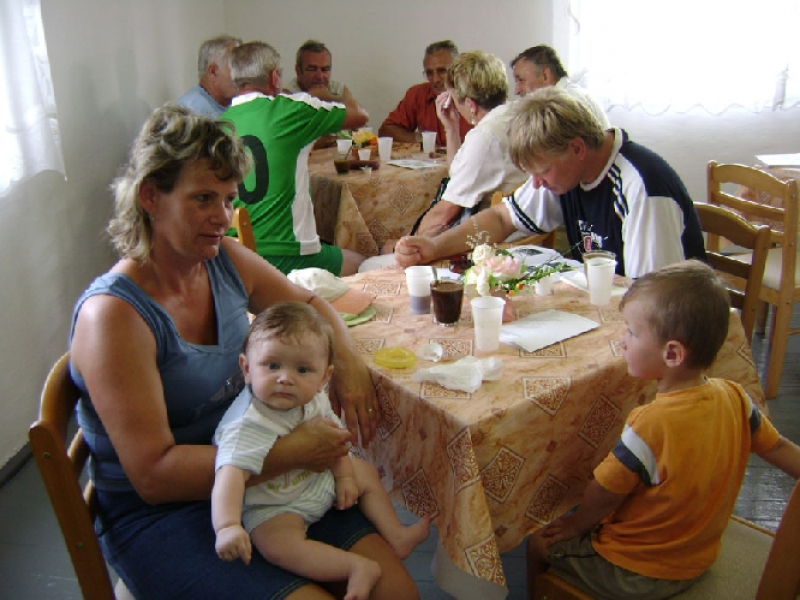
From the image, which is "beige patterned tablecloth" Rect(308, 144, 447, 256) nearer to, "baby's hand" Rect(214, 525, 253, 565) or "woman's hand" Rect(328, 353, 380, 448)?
"woman's hand" Rect(328, 353, 380, 448)

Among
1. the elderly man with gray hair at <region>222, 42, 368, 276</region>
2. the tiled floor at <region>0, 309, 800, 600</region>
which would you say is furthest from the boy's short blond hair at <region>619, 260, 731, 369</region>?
the elderly man with gray hair at <region>222, 42, 368, 276</region>

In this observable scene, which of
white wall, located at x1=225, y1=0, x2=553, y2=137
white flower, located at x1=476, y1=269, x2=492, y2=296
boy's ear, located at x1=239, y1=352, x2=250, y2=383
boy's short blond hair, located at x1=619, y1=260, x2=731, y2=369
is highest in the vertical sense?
white wall, located at x1=225, y1=0, x2=553, y2=137

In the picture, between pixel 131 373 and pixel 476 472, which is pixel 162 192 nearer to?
pixel 131 373

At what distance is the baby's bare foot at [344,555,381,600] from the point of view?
4.28 feet

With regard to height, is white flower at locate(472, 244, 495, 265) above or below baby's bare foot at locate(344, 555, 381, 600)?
above

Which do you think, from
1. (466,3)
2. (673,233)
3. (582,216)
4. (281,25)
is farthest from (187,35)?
(673,233)

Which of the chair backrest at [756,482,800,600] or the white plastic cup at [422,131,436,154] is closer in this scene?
the chair backrest at [756,482,800,600]

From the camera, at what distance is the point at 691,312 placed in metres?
1.30

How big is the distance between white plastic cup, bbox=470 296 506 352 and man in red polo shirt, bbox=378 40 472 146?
339 cm

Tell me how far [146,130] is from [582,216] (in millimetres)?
1405

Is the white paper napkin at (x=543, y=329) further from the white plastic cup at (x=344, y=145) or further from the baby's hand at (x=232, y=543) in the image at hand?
the white plastic cup at (x=344, y=145)

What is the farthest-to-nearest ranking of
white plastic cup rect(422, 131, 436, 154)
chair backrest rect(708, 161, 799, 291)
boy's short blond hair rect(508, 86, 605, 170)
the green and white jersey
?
white plastic cup rect(422, 131, 436, 154)
the green and white jersey
chair backrest rect(708, 161, 799, 291)
boy's short blond hair rect(508, 86, 605, 170)

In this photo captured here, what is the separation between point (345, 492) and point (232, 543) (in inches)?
11.7

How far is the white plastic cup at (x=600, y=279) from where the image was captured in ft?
6.15
